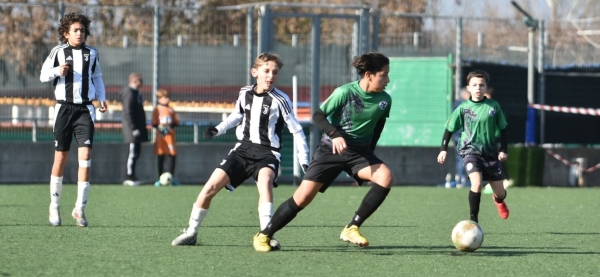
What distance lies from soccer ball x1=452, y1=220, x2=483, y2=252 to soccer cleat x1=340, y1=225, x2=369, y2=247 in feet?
2.25

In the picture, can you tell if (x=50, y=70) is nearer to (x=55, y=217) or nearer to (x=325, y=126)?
(x=55, y=217)

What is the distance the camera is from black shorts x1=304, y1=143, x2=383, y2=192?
888cm

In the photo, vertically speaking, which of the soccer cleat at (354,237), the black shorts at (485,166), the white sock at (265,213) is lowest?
the soccer cleat at (354,237)

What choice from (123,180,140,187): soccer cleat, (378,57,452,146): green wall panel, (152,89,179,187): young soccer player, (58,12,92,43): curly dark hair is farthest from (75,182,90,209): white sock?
(378,57,452,146): green wall panel

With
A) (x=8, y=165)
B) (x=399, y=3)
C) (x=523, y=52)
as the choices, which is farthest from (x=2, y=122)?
(x=399, y=3)

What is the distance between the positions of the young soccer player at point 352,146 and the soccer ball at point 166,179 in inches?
417

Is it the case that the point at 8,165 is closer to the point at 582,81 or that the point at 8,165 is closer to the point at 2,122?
the point at 2,122

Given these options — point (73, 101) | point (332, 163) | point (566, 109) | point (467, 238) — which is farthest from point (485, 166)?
point (566, 109)

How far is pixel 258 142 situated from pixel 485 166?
305cm

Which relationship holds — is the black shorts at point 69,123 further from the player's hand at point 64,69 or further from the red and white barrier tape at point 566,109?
the red and white barrier tape at point 566,109

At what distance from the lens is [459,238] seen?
8.96 meters

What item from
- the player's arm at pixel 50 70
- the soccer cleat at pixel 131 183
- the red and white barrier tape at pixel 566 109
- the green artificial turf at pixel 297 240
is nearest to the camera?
the green artificial turf at pixel 297 240

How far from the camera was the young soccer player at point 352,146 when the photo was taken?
348 inches

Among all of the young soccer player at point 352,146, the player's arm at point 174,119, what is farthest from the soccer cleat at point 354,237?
the player's arm at point 174,119
